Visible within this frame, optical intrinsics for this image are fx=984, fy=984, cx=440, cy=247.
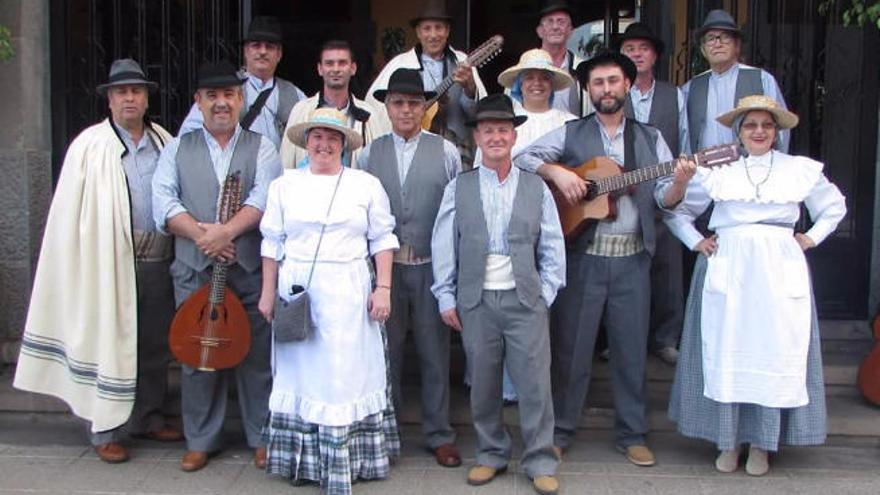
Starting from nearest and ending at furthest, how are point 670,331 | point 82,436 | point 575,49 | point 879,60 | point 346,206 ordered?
point 346,206 → point 82,436 → point 670,331 → point 879,60 → point 575,49

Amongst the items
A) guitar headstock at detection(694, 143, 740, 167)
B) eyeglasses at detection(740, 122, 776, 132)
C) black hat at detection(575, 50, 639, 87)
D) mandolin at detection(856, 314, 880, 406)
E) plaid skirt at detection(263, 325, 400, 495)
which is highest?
black hat at detection(575, 50, 639, 87)

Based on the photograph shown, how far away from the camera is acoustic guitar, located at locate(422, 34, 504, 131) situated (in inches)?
199

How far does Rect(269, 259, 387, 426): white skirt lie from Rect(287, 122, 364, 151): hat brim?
1.90 feet

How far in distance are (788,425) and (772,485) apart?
0.30 m

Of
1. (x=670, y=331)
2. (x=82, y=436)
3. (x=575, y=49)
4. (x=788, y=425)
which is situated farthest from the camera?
(x=575, y=49)

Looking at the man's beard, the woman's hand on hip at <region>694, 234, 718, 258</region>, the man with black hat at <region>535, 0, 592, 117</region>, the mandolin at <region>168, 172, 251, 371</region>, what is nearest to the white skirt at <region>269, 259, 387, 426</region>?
the mandolin at <region>168, 172, 251, 371</region>

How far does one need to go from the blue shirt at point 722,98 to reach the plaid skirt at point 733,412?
859 millimetres

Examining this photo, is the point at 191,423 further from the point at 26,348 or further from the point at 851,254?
the point at 851,254

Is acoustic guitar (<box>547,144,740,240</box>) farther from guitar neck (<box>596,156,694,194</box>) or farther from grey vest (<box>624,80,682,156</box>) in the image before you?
grey vest (<box>624,80,682,156</box>)

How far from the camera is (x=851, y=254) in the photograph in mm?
6445

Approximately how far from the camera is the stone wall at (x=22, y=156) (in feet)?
19.4

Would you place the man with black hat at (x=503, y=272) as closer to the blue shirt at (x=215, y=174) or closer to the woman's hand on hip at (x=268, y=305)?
the woman's hand on hip at (x=268, y=305)

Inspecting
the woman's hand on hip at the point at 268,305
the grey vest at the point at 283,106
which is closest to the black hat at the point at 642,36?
the grey vest at the point at 283,106

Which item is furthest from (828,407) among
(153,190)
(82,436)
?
(82,436)
